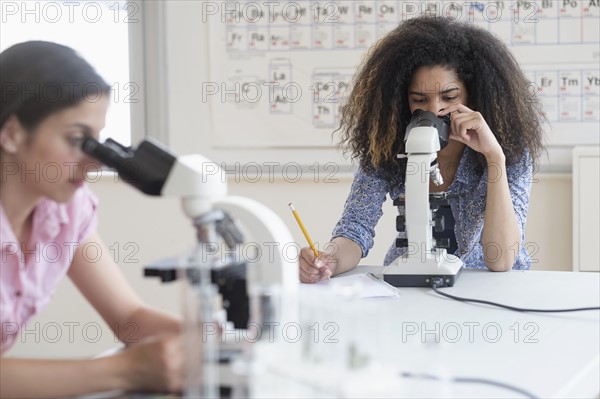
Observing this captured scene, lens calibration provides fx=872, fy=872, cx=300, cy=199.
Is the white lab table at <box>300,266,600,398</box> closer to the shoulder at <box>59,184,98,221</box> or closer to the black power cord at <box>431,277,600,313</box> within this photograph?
the black power cord at <box>431,277,600,313</box>

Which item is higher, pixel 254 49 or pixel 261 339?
pixel 254 49

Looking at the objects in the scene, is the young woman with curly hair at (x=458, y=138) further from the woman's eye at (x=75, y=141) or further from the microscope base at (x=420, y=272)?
the woman's eye at (x=75, y=141)

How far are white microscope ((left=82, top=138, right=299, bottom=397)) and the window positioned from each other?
240cm

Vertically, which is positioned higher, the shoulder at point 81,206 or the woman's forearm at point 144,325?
the shoulder at point 81,206

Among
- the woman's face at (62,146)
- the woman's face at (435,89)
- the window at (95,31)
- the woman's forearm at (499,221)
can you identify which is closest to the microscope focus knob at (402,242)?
the woman's forearm at (499,221)

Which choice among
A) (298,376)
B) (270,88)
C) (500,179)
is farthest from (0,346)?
(270,88)

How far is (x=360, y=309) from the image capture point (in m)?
0.97

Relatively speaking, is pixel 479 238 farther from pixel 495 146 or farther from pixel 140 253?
pixel 140 253

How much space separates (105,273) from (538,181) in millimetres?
2134

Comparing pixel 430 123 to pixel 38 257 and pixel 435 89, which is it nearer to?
pixel 435 89

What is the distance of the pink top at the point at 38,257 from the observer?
1352 millimetres

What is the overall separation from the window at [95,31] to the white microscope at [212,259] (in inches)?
94.4

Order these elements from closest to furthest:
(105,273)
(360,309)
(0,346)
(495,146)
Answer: (360,309) < (0,346) < (105,273) < (495,146)

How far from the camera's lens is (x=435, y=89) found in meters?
2.18
